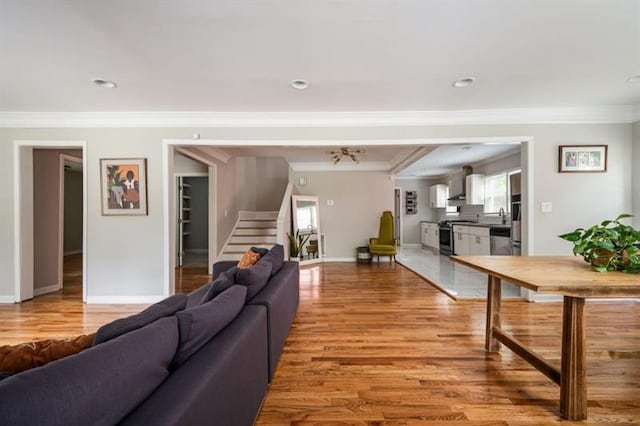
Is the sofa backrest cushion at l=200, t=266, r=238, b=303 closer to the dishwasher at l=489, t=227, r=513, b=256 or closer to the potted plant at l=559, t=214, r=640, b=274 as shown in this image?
the potted plant at l=559, t=214, r=640, b=274

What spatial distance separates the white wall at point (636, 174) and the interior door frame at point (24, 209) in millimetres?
6981

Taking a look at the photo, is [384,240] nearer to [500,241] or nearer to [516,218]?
[500,241]

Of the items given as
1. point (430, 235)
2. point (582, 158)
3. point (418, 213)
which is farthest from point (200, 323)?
point (418, 213)

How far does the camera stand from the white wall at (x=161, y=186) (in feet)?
11.9

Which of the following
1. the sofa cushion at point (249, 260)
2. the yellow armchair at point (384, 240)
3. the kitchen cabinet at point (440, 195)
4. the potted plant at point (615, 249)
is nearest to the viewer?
the potted plant at point (615, 249)

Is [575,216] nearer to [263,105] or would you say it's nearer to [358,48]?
[358,48]

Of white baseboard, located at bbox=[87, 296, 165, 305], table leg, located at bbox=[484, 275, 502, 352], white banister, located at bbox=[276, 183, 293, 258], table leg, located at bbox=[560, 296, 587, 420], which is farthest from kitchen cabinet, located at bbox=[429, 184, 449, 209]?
white baseboard, located at bbox=[87, 296, 165, 305]

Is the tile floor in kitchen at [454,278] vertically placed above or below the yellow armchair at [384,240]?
below

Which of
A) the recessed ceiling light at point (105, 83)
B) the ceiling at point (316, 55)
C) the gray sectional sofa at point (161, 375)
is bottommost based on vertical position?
the gray sectional sofa at point (161, 375)

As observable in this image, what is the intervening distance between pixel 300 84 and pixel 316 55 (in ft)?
1.77

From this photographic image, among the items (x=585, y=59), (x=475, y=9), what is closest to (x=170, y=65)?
(x=475, y=9)

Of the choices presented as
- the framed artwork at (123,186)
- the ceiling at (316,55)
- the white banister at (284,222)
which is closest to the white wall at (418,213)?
the white banister at (284,222)

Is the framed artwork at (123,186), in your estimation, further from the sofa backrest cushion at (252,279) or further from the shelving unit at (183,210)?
the shelving unit at (183,210)

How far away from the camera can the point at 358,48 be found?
2.27m
